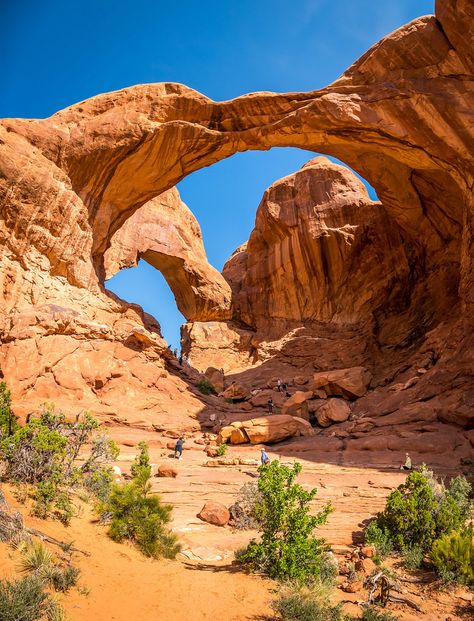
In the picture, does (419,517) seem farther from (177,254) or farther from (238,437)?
(177,254)

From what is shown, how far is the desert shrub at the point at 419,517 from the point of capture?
839 cm

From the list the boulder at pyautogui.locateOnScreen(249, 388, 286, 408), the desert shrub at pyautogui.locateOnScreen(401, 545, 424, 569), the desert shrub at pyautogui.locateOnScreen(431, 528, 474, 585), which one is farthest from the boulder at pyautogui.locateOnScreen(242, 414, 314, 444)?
the desert shrub at pyautogui.locateOnScreen(431, 528, 474, 585)

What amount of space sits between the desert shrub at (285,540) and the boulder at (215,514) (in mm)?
1874

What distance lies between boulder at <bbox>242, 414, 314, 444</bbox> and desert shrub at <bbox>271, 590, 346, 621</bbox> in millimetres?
11347

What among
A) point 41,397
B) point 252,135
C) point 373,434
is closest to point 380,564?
point 373,434

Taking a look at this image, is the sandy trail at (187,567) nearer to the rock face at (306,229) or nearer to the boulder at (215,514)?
the boulder at (215,514)

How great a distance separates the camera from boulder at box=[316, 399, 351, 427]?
20.3 m

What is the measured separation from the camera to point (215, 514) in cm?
995

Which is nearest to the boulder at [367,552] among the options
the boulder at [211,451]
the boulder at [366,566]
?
the boulder at [366,566]

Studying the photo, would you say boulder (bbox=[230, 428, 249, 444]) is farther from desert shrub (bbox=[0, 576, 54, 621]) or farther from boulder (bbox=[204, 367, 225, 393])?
desert shrub (bbox=[0, 576, 54, 621])

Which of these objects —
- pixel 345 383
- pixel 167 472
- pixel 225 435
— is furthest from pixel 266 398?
pixel 167 472

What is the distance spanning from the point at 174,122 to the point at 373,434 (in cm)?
1803

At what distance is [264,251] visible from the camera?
3641cm

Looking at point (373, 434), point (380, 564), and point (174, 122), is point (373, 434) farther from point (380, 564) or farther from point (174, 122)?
point (174, 122)
